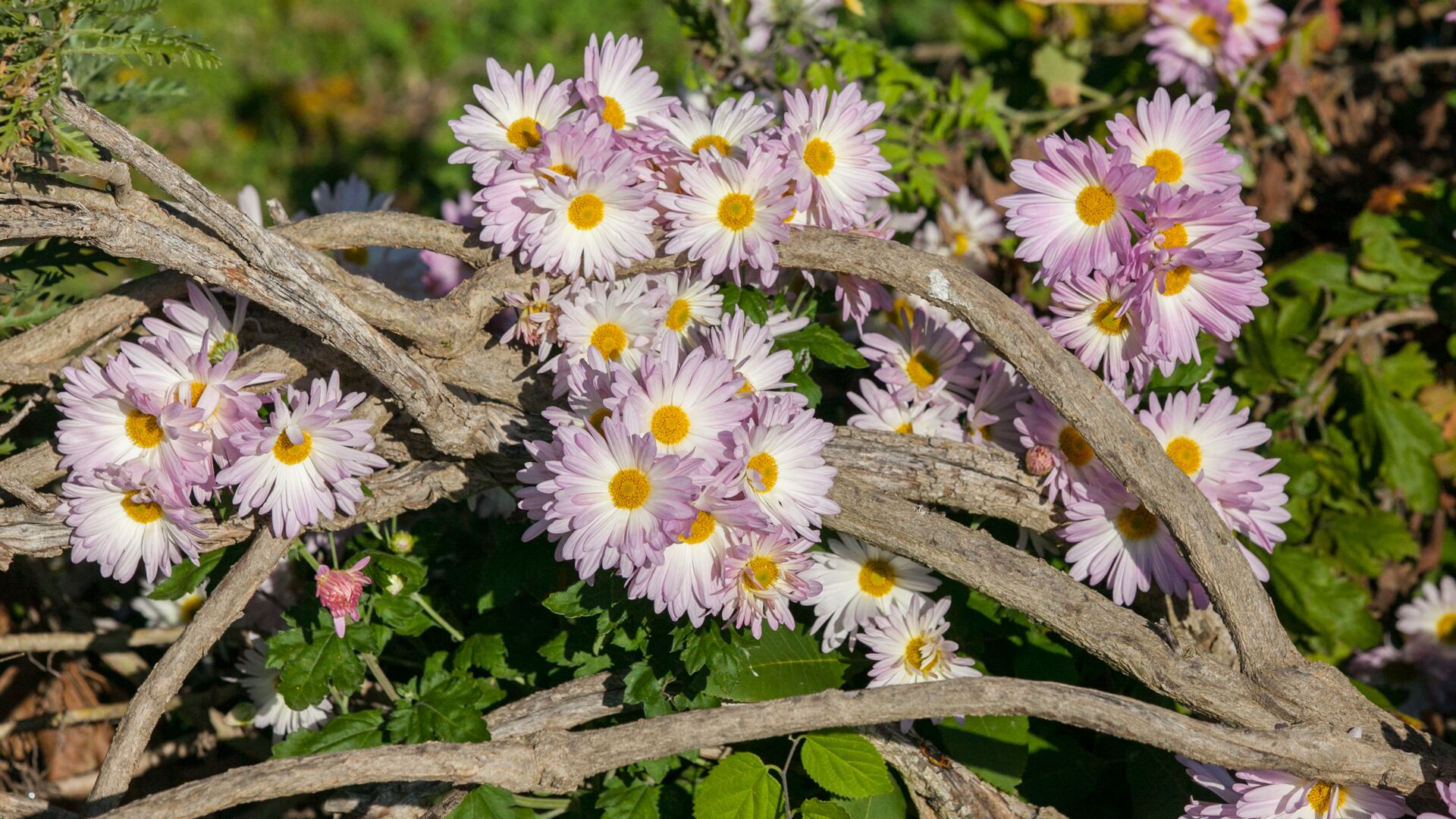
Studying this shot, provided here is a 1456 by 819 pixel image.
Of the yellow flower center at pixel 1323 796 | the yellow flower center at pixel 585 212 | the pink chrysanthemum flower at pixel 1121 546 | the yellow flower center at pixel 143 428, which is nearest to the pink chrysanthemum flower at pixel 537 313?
the yellow flower center at pixel 585 212

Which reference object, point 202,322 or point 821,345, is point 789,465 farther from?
point 202,322

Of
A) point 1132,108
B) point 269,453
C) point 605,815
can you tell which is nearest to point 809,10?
point 1132,108

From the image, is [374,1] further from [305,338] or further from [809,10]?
[305,338]

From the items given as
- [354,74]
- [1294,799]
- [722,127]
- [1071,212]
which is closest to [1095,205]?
[1071,212]

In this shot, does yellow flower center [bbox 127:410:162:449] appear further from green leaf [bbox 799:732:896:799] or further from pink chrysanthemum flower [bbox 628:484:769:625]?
green leaf [bbox 799:732:896:799]

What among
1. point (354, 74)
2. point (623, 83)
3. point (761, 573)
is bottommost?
point (761, 573)

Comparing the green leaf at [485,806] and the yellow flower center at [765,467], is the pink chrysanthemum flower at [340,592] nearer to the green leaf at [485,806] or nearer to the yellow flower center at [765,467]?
the green leaf at [485,806]

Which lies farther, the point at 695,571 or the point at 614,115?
the point at 614,115
